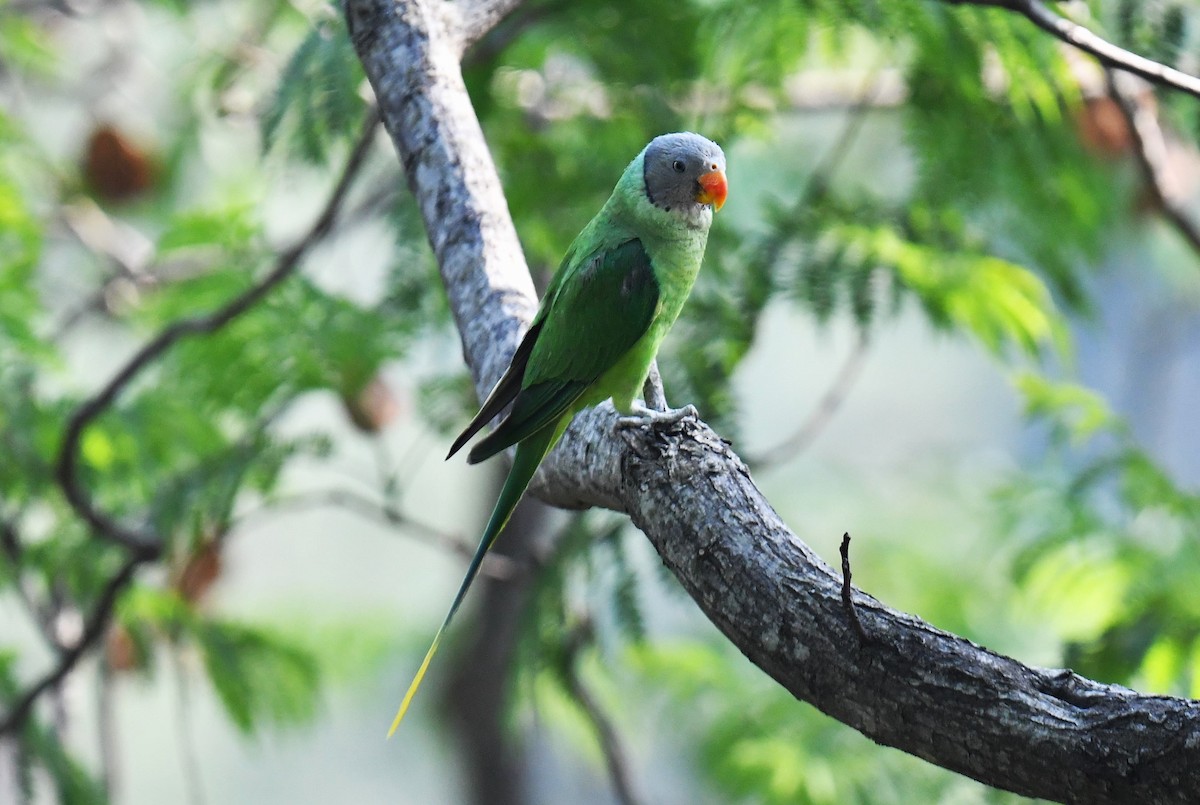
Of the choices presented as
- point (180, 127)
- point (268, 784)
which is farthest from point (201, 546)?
point (268, 784)

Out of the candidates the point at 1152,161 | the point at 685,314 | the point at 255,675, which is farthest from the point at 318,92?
the point at 1152,161

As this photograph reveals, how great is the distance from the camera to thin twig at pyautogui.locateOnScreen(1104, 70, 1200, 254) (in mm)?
2947

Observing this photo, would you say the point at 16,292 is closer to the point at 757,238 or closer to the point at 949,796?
the point at 757,238

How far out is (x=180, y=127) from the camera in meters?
5.30

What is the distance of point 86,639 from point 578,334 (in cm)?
201

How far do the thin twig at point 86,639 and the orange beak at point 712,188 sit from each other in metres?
1.97

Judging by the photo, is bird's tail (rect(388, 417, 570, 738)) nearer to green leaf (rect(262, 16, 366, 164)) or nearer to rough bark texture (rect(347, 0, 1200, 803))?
rough bark texture (rect(347, 0, 1200, 803))

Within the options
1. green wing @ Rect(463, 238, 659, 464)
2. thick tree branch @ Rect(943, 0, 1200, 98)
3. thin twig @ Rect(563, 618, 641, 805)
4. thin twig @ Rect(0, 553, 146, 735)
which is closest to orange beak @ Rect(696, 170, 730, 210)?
green wing @ Rect(463, 238, 659, 464)

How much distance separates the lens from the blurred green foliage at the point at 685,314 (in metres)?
2.77

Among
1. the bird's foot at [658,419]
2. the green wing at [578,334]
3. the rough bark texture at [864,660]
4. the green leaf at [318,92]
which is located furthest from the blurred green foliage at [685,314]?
the rough bark texture at [864,660]

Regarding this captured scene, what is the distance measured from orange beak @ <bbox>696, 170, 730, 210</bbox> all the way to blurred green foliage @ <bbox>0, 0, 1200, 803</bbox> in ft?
2.58

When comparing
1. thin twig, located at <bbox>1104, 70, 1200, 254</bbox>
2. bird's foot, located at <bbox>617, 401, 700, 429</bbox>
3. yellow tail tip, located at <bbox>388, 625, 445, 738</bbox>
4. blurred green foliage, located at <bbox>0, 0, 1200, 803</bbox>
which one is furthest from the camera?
thin twig, located at <bbox>1104, 70, 1200, 254</bbox>

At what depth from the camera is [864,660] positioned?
3.91 feet

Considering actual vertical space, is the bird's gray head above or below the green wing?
above
